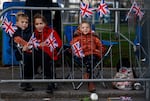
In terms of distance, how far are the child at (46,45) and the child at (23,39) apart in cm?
12

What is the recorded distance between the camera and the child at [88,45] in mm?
7594

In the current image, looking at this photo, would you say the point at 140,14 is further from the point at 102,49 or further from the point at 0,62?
the point at 0,62

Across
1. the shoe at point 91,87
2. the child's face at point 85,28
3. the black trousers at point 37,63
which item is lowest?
the shoe at point 91,87

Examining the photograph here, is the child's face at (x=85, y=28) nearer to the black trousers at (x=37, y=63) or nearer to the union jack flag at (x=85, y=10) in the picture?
the union jack flag at (x=85, y=10)

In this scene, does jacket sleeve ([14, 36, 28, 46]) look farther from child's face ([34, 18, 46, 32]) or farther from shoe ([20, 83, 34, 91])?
shoe ([20, 83, 34, 91])

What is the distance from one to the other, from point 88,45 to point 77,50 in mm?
200

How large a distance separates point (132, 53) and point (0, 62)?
10.9ft

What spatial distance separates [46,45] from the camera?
7.46 m

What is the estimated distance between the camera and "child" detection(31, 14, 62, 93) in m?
7.46

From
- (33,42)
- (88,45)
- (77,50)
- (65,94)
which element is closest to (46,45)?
(33,42)

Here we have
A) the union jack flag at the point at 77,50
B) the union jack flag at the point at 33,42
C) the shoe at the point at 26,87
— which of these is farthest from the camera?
the shoe at the point at 26,87

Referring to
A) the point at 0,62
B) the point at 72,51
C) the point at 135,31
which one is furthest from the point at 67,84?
the point at 0,62

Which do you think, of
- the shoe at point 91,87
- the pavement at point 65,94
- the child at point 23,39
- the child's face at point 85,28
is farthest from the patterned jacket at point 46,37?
the shoe at point 91,87

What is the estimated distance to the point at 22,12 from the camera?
7770 millimetres
